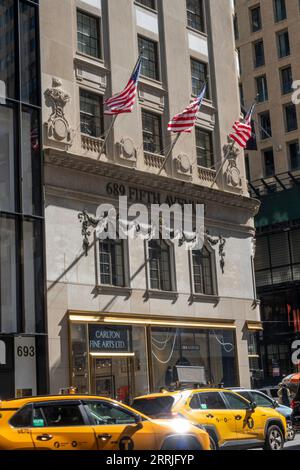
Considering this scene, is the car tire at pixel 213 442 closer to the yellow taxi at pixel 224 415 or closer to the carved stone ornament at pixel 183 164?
the yellow taxi at pixel 224 415

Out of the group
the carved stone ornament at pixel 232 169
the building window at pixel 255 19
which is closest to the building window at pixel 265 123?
the building window at pixel 255 19

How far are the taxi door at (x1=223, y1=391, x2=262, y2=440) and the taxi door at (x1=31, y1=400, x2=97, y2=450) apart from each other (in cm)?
613

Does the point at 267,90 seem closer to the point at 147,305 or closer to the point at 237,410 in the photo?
the point at 147,305

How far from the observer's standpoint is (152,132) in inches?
1224

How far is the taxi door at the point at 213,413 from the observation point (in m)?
16.5

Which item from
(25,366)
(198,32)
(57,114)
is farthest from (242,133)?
(25,366)

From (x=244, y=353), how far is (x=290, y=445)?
42.4 ft

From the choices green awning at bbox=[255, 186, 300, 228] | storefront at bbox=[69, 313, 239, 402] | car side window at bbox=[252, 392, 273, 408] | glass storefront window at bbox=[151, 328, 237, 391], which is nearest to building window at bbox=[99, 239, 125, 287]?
storefront at bbox=[69, 313, 239, 402]

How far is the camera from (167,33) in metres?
32.3

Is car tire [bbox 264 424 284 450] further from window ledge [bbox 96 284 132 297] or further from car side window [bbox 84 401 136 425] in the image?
window ledge [bbox 96 284 132 297]

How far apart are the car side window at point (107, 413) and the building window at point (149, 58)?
20.7 meters

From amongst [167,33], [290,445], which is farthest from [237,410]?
[167,33]

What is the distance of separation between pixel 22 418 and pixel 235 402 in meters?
7.55

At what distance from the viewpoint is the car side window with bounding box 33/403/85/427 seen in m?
11.7
